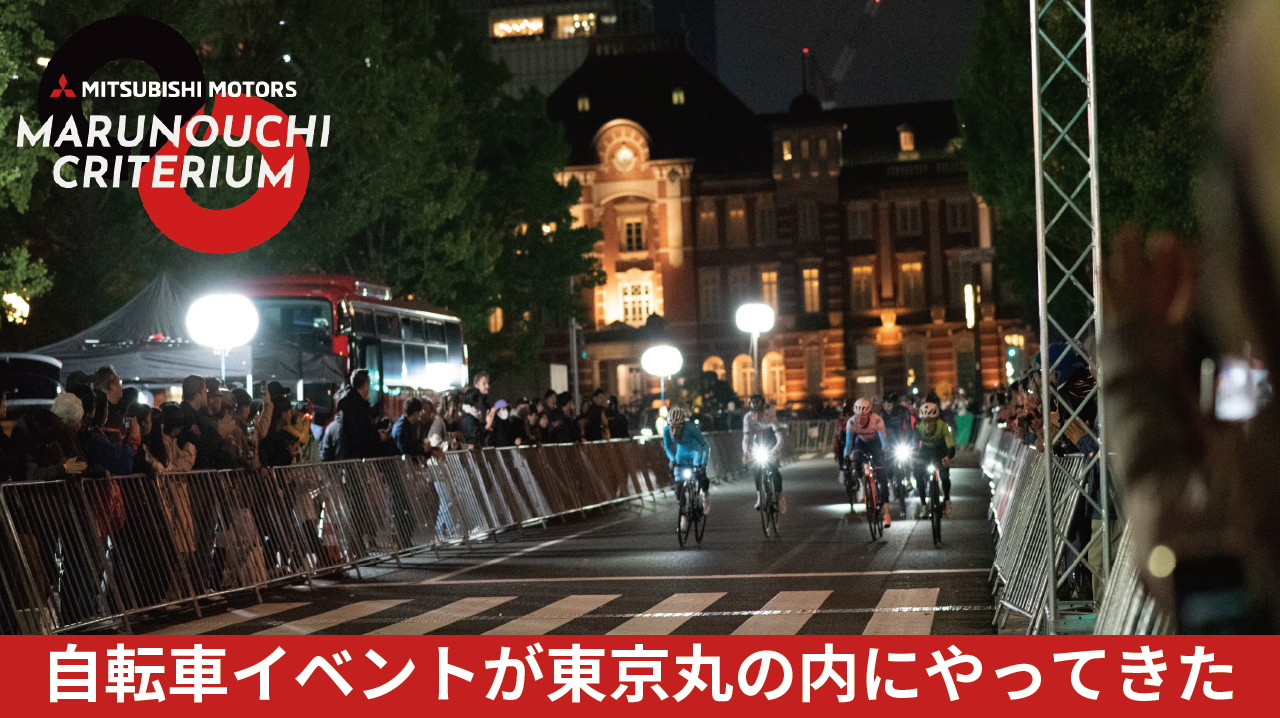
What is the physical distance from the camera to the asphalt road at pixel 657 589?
12359 mm

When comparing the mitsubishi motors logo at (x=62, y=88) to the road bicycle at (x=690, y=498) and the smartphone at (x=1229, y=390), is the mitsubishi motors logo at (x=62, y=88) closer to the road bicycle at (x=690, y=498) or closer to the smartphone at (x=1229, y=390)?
the road bicycle at (x=690, y=498)

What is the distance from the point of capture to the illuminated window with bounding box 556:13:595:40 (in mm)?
110375

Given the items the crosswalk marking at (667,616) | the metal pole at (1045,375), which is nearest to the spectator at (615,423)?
the crosswalk marking at (667,616)

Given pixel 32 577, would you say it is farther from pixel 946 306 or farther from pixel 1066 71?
pixel 946 306

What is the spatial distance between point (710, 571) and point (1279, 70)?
15.5 meters

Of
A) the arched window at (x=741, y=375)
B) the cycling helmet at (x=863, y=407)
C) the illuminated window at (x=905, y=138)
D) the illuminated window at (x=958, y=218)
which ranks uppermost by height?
the illuminated window at (x=905, y=138)

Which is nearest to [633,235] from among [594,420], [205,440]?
[594,420]

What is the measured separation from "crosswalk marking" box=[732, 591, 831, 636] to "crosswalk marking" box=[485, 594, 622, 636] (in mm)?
1476

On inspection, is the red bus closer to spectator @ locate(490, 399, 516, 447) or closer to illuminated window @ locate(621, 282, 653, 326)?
spectator @ locate(490, 399, 516, 447)

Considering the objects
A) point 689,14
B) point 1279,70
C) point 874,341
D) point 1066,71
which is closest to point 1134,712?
point 1279,70

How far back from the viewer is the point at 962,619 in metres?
12.2

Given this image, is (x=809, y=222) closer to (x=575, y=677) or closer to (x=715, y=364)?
(x=715, y=364)

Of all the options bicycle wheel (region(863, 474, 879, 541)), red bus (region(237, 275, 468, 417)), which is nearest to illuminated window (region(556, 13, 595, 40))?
red bus (region(237, 275, 468, 417))

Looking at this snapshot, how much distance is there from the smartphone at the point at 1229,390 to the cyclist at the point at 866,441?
1882 cm
